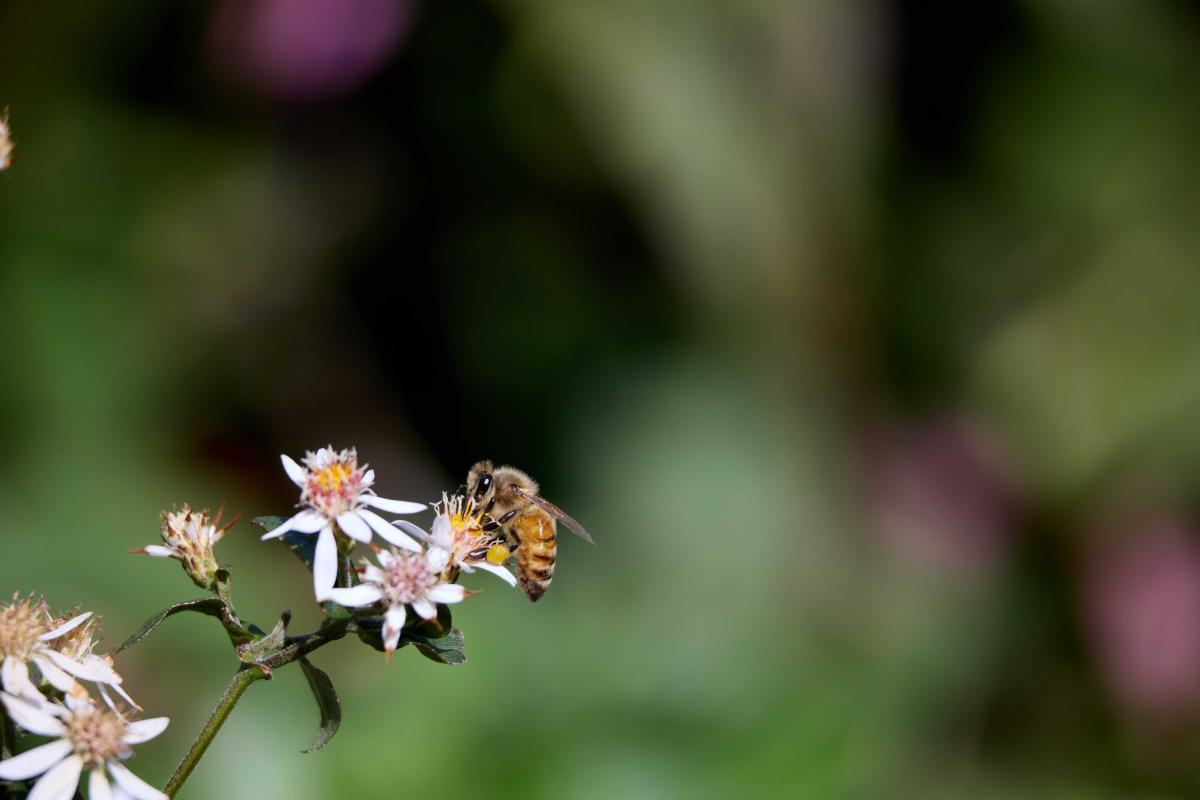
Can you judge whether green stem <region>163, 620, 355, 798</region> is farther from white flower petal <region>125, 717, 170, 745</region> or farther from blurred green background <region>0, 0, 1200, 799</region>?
blurred green background <region>0, 0, 1200, 799</region>

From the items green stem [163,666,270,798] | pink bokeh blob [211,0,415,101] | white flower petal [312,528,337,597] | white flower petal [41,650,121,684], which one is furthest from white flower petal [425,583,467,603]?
pink bokeh blob [211,0,415,101]

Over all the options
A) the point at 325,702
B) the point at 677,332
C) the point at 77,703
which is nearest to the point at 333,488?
the point at 325,702

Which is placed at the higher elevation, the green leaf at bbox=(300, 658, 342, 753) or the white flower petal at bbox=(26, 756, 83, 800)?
the green leaf at bbox=(300, 658, 342, 753)

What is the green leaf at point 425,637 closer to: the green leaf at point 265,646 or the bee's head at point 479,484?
the green leaf at point 265,646

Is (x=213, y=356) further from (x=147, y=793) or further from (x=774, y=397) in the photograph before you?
(x=147, y=793)

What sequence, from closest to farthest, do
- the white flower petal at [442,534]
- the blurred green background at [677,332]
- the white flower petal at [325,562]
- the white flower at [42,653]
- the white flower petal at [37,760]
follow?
the white flower petal at [37,760]
the white flower at [42,653]
the white flower petal at [325,562]
the white flower petal at [442,534]
the blurred green background at [677,332]

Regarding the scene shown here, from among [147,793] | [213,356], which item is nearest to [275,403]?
[213,356]

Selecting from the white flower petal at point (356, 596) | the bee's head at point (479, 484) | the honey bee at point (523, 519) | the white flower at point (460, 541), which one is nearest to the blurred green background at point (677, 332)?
the honey bee at point (523, 519)
